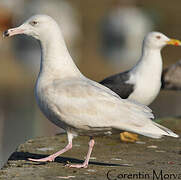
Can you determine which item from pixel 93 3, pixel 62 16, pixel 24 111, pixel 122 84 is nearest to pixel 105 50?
pixel 62 16

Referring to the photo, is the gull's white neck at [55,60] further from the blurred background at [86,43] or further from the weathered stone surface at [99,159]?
the blurred background at [86,43]

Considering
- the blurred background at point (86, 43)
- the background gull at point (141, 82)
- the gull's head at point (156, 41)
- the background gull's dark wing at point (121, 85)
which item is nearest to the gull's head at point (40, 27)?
the background gull at point (141, 82)

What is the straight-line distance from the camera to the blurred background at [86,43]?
73.1 ft

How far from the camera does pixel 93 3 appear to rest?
59562 mm

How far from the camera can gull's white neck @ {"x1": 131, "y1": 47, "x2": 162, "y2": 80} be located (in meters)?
9.44

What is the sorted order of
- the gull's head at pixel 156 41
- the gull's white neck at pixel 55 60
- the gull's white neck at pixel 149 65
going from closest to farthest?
the gull's white neck at pixel 55 60 < the gull's white neck at pixel 149 65 < the gull's head at pixel 156 41

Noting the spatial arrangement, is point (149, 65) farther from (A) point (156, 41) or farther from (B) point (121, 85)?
(A) point (156, 41)

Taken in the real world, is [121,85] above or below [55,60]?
below

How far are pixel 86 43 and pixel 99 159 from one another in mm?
41004

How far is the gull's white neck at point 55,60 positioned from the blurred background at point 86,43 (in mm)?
11235

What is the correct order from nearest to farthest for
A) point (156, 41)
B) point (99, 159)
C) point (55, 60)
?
point (55, 60) < point (99, 159) < point (156, 41)

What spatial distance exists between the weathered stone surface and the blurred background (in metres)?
10.1

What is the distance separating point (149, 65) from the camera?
31.5 ft

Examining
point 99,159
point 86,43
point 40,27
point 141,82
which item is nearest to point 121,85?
point 141,82
